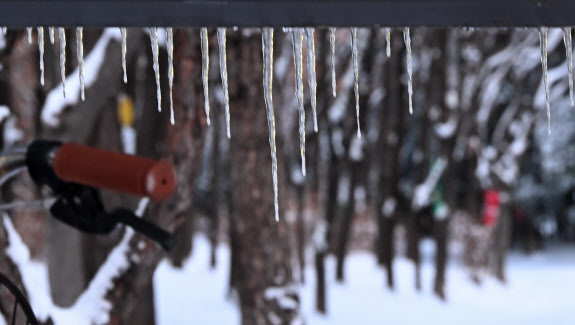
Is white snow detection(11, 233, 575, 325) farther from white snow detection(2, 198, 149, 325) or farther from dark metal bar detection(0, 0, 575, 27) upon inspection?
dark metal bar detection(0, 0, 575, 27)

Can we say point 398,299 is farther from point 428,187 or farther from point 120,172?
point 120,172

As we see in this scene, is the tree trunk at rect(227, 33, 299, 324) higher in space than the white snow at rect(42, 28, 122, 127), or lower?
lower

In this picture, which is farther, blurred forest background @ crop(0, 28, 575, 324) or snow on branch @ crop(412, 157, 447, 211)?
snow on branch @ crop(412, 157, 447, 211)

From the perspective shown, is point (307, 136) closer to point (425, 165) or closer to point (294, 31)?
point (425, 165)

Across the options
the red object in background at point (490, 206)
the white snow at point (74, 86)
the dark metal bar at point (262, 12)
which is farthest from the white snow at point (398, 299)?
the dark metal bar at point (262, 12)

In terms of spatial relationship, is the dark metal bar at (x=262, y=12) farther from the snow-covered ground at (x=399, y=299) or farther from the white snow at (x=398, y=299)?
the snow-covered ground at (x=399, y=299)

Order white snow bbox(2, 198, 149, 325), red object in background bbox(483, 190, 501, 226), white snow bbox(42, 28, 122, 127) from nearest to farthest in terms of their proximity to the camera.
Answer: white snow bbox(2, 198, 149, 325), white snow bbox(42, 28, 122, 127), red object in background bbox(483, 190, 501, 226)

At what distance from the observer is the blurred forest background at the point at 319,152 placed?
5.48m

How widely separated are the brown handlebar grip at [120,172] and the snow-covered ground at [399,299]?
33.2 feet

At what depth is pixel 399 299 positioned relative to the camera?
16141 mm

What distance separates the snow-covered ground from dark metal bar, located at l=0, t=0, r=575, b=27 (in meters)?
10.7

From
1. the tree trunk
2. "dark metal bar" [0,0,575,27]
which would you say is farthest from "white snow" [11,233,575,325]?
"dark metal bar" [0,0,575,27]

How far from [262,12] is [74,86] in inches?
Answer: 171

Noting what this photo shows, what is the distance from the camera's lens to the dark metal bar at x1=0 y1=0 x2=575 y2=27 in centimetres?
165
